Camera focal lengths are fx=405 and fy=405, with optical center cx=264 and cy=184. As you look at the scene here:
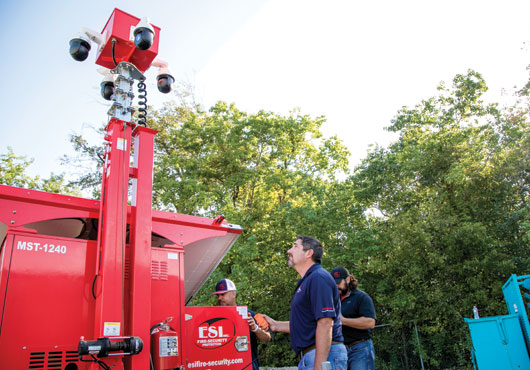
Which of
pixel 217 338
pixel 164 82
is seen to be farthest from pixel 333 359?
pixel 164 82

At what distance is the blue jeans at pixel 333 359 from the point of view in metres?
3.13

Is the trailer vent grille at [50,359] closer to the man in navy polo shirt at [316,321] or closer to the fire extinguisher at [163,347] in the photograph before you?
the fire extinguisher at [163,347]

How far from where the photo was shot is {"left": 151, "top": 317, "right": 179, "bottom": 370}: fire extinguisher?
331 centimetres

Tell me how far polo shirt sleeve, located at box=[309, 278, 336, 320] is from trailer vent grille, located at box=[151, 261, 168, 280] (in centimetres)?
137

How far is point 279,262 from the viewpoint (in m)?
15.9

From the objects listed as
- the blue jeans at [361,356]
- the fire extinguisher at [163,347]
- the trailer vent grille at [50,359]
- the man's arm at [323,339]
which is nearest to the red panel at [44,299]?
the trailer vent grille at [50,359]

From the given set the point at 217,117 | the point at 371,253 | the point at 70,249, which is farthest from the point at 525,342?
the point at 217,117

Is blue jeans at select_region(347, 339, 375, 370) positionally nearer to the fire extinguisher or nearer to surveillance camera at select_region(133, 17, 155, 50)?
the fire extinguisher

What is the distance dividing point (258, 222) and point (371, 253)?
4847mm

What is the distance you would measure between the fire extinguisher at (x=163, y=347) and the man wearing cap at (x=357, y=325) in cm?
223

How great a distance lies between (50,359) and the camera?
288 cm

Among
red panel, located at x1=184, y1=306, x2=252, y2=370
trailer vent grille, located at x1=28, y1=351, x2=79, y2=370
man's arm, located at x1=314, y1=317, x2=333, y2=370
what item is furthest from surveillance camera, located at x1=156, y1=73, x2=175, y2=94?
man's arm, located at x1=314, y1=317, x2=333, y2=370

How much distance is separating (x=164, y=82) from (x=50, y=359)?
9.24ft

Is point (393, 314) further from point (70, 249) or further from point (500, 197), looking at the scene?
point (70, 249)
